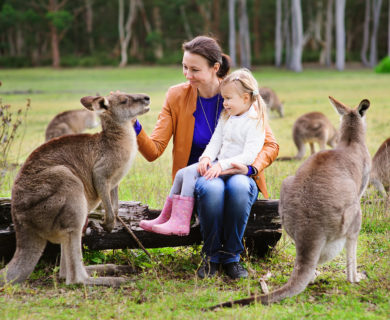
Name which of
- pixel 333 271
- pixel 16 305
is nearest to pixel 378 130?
pixel 333 271

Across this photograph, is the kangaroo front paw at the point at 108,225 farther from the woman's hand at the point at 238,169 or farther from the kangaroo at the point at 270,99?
the kangaroo at the point at 270,99

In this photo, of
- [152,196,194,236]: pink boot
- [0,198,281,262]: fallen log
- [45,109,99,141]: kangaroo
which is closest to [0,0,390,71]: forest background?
[45,109,99,141]: kangaroo

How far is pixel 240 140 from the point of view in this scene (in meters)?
3.35

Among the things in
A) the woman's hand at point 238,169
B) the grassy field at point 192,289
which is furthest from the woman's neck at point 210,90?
the grassy field at point 192,289

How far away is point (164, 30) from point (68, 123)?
33989mm

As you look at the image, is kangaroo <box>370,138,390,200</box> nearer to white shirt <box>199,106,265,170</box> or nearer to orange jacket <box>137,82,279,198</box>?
orange jacket <box>137,82,279,198</box>

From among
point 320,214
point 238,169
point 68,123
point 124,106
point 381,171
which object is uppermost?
point 124,106

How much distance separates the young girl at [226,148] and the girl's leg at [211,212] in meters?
0.06

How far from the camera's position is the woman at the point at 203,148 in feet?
10.2

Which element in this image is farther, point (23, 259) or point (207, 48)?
point (207, 48)

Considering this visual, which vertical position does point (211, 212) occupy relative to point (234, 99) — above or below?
below

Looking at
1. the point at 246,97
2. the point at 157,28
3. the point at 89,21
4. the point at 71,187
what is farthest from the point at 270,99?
the point at 89,21

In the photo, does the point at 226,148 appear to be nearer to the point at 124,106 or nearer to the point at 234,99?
the point at 234,99

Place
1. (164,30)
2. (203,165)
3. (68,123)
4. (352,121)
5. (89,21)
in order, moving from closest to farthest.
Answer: (203,165)
(352,121)
(68,123)
(89,21)
(164,30)
